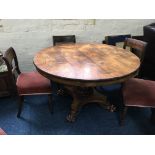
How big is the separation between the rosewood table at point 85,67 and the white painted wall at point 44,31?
1.50 feet

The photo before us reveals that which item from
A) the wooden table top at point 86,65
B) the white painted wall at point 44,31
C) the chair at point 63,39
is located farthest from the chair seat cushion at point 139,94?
the chair at point 63,39

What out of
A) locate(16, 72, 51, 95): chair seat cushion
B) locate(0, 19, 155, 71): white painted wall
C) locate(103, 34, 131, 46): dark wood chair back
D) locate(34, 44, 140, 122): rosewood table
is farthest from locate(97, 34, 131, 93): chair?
locate(16, 72, 51, 95): chair seat cushion

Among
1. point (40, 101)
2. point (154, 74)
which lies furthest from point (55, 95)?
point (154, 74)

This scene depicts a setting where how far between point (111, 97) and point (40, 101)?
36.2 inches

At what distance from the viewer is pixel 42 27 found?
8.61 ft

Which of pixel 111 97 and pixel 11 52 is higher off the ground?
pixel 11 52

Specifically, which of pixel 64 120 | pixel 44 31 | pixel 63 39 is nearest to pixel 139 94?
pixel 64 120

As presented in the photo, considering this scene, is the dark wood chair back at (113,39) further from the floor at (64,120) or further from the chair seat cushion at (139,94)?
the chair seat cushion at (139,94)

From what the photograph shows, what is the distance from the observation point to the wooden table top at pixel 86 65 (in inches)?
61.0

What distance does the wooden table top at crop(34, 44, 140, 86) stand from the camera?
5.08 feet

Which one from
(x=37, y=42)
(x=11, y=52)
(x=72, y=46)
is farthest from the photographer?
(x=37, y=42)

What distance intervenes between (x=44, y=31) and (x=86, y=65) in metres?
1.16

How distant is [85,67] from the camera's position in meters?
1.74
